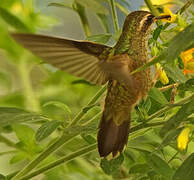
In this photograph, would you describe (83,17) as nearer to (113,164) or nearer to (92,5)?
(92,5)

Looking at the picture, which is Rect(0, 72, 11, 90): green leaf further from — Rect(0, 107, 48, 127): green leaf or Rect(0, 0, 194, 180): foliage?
Rect(0, 107, 48, 127): green leaf

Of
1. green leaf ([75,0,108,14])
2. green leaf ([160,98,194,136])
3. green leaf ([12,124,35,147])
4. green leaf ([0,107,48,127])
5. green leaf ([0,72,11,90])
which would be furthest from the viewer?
green leaf ([0,72,11,90])

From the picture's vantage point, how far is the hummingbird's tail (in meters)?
0.67

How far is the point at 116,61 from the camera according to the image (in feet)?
2.05

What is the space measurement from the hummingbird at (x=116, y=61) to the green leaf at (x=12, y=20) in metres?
0.59

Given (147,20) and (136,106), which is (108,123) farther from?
(147,20)

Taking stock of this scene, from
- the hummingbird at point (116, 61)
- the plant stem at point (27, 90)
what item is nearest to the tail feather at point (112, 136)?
the hummingbird at point (116, 61)

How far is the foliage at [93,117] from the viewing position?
0.59 metres

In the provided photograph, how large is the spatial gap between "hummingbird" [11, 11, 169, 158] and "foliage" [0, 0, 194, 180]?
17mm

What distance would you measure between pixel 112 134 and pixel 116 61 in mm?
130

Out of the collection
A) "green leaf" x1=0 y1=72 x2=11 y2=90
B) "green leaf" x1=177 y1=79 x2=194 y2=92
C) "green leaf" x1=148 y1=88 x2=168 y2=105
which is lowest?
"green leaf" x1=0 y1=72 x2=11 y2=90

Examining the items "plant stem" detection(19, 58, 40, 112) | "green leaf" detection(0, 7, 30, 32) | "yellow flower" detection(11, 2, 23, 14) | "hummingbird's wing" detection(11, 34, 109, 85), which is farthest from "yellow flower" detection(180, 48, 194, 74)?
"yellow flower" detection(11, 2, 23, 14)

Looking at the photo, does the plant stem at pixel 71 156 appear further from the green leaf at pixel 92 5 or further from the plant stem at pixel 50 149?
the green leaf at pixel 92 5

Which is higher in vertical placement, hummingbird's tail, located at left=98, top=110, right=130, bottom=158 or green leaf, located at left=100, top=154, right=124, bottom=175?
hummingbird's tail, located at left=98, top=110, right=130, bottom=158
